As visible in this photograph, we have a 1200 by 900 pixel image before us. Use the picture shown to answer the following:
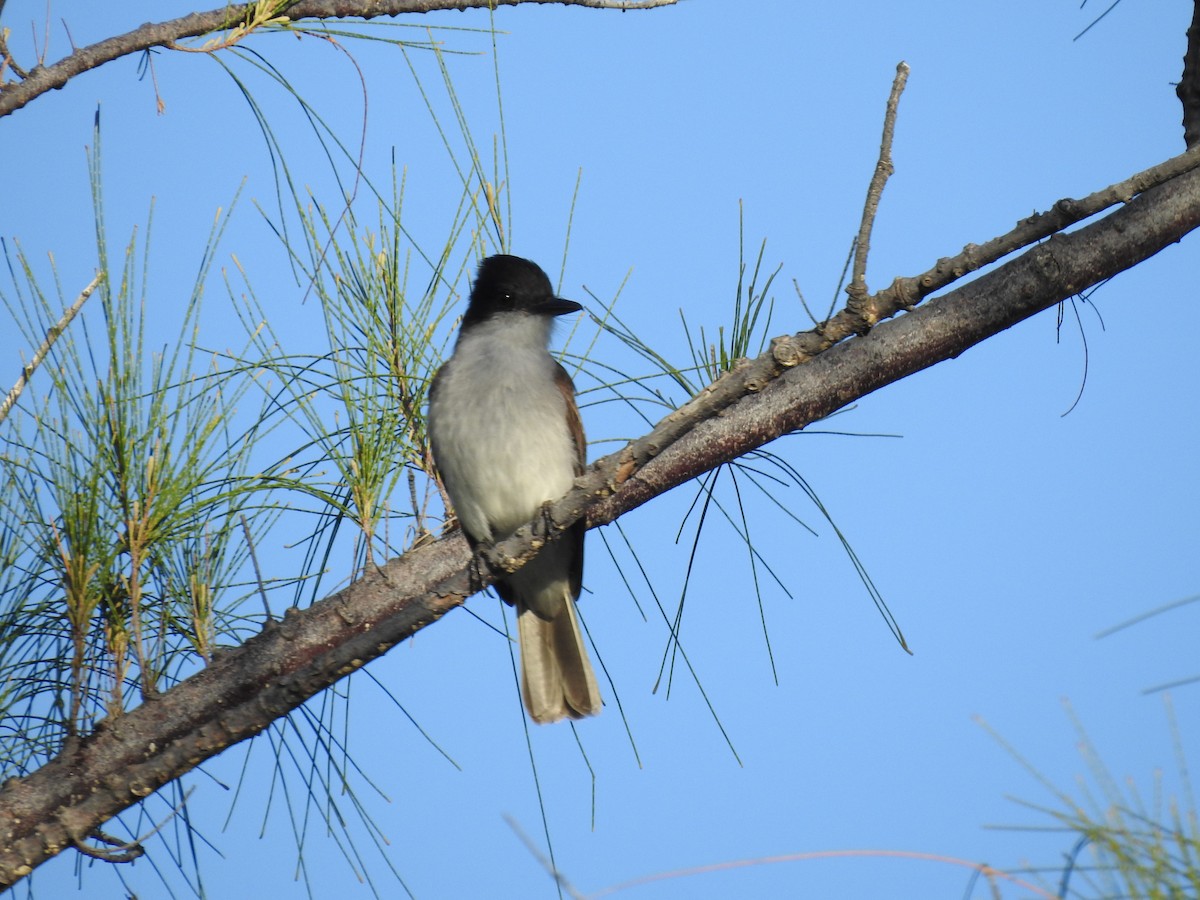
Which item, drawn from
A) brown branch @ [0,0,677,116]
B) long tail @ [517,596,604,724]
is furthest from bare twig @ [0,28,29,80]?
long tail @ [517,596,604,724]

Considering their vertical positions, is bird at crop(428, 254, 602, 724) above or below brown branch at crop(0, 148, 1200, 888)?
above

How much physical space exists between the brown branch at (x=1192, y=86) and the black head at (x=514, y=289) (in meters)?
2.20

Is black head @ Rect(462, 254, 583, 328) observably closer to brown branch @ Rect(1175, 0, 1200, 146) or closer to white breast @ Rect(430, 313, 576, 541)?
white breast @ Rect(430, 313, 576, 541)

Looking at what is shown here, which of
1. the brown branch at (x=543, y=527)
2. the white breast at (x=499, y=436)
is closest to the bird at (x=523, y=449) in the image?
the white breast at (x=499, y=436)

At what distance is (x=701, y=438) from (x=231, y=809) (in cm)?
174

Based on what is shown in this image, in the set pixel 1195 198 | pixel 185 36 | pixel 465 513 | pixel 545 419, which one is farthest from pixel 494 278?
pixel 1195 198

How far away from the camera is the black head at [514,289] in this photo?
4922 mm

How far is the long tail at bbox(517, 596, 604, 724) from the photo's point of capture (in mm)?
4742

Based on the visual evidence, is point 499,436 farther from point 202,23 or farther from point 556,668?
point 202,23

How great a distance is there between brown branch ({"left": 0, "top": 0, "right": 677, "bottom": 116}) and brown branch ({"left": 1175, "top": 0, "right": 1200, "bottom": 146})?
151 cm

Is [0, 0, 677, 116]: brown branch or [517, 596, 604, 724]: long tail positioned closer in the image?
[0, 0, 677, 116]: brown branch

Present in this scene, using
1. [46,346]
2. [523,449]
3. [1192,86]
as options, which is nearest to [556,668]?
[523,449]

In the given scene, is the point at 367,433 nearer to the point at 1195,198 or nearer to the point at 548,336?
the point at 548,336

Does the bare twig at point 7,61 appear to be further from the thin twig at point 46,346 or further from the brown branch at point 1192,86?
the brown branch at point 1192,86
